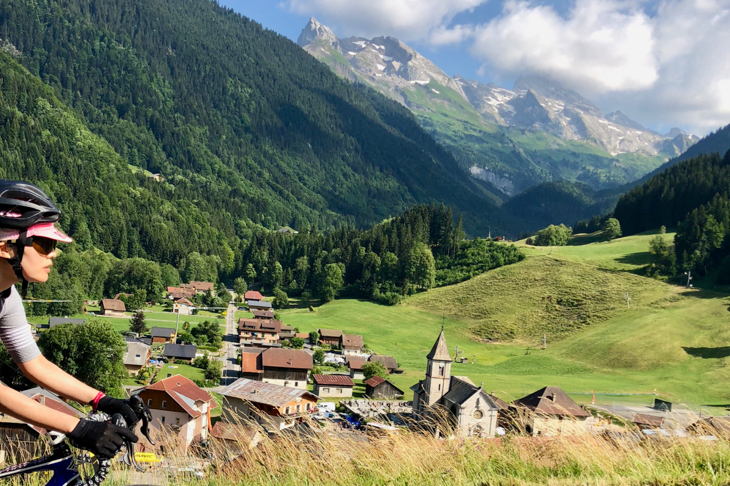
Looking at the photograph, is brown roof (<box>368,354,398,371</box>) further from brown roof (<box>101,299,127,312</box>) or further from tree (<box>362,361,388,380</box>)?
brown roof (<box>101,299,127,312</box>)

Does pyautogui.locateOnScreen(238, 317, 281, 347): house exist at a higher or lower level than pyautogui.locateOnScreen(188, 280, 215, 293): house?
lower

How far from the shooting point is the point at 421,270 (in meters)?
106

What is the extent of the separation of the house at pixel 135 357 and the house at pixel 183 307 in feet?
130

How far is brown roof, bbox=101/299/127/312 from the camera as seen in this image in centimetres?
8456

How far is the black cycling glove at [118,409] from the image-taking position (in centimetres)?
350

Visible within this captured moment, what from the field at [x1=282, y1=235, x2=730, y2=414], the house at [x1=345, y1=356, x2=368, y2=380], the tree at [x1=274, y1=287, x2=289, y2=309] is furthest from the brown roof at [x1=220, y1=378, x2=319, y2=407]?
the tree at [x1=274, y1=287, x2=289, y2=309]

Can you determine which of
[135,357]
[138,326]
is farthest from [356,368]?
[138,326]

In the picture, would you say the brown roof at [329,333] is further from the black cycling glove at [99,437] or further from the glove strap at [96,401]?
the black cycling glove at [99,437]

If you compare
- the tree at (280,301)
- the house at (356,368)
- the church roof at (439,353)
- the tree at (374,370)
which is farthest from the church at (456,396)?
the tree at (280,301)

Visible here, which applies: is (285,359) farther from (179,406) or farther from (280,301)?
(280,301)

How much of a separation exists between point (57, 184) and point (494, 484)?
168 meters

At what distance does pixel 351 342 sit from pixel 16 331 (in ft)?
237

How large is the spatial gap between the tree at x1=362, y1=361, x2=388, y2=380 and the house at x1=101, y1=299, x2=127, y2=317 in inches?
1874

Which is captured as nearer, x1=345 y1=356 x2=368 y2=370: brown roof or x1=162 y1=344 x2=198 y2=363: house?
x1=162 y1=344 x2=198 y2=363: house
